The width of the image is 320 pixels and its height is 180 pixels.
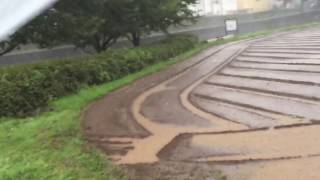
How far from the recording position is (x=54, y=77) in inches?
448

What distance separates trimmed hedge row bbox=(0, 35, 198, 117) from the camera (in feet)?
32.2

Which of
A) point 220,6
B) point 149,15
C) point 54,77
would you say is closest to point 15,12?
point 54,77

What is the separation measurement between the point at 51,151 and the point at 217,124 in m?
2.56

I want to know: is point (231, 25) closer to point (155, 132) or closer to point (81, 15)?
point (81, 15)

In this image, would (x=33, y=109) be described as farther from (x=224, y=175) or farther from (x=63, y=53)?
(x=63, y=53)

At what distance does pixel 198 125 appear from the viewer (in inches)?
301

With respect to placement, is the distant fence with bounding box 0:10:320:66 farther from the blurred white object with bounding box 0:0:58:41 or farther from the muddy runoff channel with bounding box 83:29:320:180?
the blurred white object with bounding box 0:0:58:41

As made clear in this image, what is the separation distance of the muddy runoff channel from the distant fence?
26.2ft

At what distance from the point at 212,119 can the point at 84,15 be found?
7.23 metres

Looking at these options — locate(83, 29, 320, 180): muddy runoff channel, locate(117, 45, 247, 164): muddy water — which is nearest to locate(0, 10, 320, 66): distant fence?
locate(83, 29, 320, 180): muddy runoff channel

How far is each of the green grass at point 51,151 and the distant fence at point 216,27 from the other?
1098cm

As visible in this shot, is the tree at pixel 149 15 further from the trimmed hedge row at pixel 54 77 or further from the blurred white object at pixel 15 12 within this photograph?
the blurred white object at pixel 15 12

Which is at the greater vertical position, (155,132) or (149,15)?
(149,15)

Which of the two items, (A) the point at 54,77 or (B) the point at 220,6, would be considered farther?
(B) the point at 220,6
